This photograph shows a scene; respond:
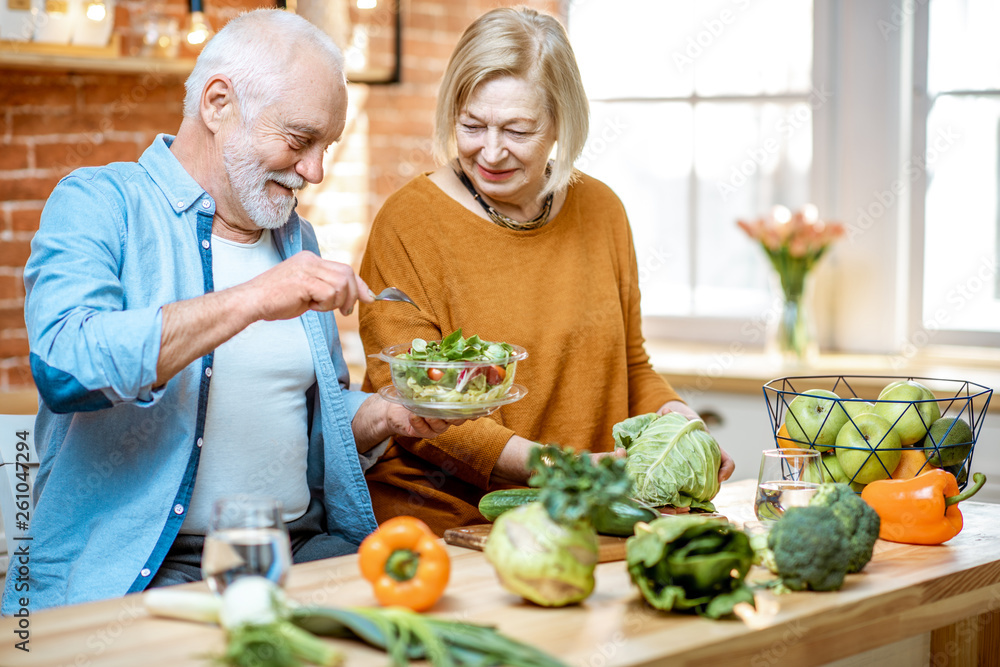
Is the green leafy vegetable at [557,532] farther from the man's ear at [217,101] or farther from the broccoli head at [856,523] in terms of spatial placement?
the man's ear at [217,101]

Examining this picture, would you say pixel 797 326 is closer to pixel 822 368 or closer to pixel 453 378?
pixel 822 368

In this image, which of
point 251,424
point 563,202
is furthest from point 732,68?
point 251,424

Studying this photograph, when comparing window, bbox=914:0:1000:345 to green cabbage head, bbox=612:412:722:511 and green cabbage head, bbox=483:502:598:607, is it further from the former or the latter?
green cabbage head, bbox=483:502:598:607

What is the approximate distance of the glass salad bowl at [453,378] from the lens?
63.8 inches

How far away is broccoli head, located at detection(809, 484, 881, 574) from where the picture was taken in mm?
1374

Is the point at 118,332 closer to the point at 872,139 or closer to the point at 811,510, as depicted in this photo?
the point at 811,510

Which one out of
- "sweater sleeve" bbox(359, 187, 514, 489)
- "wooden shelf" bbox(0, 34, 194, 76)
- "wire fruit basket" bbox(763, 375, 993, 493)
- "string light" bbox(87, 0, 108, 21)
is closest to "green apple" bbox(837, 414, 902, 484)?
"wire fruit basket" bbox(763, 375, 993, 493)

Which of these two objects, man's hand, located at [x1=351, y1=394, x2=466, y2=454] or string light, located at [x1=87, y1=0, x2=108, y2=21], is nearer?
man's hand, located at [x1=351, y1=394, x2=466, y2=454]

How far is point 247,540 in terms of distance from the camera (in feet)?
3.76

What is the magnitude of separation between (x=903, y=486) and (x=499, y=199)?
3.25ft

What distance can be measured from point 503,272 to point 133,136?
4.65 feet

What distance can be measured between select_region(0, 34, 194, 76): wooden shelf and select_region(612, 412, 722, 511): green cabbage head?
1.82 metres

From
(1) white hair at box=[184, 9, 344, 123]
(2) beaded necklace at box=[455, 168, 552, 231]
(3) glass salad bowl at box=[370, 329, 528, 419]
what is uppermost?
(1) white hair at box=[184, 9, 344, 123]

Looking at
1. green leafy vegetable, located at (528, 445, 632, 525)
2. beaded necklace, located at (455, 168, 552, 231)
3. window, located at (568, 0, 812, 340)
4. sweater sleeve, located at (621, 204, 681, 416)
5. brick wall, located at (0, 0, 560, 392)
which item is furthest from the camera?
window, located at (568, 0, 812, 340)
